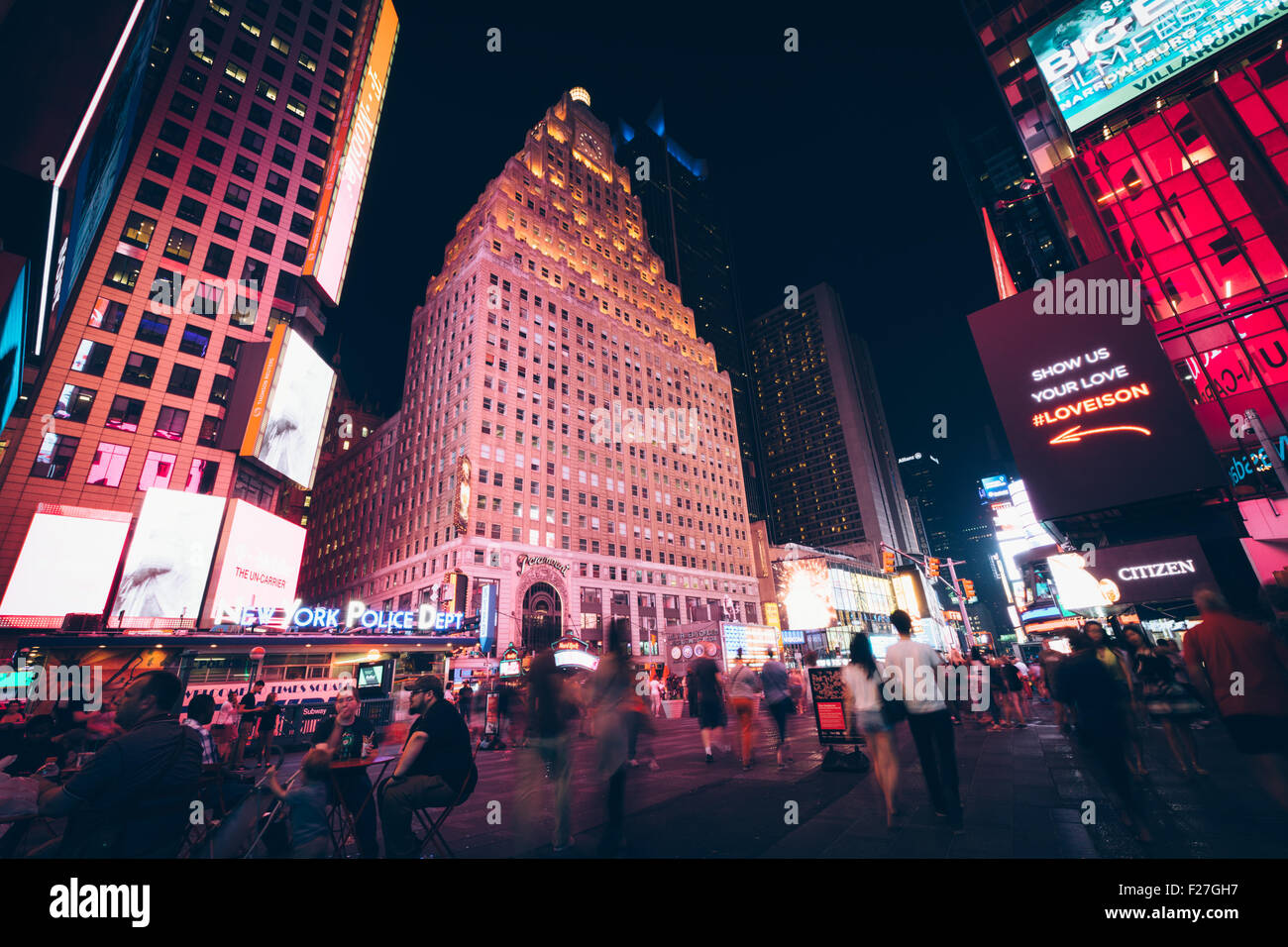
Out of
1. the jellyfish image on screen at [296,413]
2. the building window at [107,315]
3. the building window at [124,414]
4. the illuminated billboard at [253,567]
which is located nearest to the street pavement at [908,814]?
the illuminated billboard at [253,567]

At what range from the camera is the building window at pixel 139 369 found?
31.7 meters

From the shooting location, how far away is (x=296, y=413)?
34156 millimetres

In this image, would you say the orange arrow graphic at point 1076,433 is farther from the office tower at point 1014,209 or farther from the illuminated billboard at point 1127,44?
the illuminated billboard at point 1127,44

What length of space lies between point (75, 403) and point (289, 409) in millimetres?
10807

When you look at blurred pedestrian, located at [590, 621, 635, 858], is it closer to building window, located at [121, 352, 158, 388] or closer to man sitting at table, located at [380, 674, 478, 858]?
man sitting at table, located at [380, 674, 478, 858]

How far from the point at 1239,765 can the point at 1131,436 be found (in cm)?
1260

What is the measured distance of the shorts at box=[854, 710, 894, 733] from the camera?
5.79 m

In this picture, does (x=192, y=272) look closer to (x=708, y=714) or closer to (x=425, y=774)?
(x=708, y=714)

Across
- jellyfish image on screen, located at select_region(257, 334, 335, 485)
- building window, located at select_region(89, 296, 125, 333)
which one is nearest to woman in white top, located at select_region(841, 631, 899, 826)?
jellyfish image on screen, located at select_region(257, 334, 335, 485)

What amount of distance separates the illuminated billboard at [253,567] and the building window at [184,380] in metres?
8.69

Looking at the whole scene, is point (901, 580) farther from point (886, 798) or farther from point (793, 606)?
point (886, 798)

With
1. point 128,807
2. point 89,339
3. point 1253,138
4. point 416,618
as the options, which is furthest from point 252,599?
point 1253,138

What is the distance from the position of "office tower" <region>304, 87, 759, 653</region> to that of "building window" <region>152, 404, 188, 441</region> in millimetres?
19173
